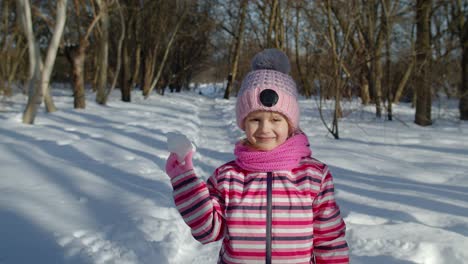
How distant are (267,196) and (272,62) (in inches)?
21.0

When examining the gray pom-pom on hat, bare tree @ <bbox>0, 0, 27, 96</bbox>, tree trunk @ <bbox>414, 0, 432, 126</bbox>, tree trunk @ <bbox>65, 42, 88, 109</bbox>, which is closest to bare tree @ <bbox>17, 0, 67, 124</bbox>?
tree trunk @ <bbox>65, 42, 88, 109</bbox>

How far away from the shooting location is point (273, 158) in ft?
4.81

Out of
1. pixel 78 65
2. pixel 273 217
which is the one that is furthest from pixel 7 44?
pixel 273 217

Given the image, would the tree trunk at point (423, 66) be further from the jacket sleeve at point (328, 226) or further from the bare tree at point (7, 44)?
the bare tree at point (7, 44)

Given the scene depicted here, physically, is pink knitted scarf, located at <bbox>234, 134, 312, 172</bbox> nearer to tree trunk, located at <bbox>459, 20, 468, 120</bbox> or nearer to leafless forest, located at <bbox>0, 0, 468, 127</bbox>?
leafless forest, located at <bbox>0, 0, 468, 127</bbox>

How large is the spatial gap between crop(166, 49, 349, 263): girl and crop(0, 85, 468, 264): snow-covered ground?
1.10 metres

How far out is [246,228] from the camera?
143cm

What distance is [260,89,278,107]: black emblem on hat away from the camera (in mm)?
1465

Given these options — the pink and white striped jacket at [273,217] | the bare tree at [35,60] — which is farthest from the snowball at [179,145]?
the bare tree at [35,60]

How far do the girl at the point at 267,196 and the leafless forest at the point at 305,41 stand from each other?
5.38 metres

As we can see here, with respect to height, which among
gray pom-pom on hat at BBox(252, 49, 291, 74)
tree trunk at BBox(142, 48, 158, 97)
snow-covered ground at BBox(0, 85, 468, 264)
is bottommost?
snow-covered ground at BBox(0, 85, 468, 264)

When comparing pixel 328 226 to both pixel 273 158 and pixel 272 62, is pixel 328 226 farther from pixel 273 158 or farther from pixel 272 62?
pixel 272 62

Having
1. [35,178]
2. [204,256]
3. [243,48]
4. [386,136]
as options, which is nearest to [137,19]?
[243,48]

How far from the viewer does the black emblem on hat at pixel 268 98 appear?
1465 mm
